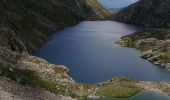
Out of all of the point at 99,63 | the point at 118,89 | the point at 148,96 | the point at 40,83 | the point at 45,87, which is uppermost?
the point at 40,83

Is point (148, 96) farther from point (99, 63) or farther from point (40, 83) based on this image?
point (99, 63)

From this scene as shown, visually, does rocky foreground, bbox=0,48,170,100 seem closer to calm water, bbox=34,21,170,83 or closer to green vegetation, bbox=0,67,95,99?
green vegetation, bbox=0,67,95,99

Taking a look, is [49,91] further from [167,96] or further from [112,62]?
[112,62]

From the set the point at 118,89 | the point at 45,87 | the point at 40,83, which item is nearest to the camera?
the point at 45,87

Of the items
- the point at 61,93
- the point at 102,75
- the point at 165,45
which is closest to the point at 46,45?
the point at 165,45

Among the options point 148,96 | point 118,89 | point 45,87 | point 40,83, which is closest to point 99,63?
point 118,89

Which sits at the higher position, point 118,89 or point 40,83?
point 40,83

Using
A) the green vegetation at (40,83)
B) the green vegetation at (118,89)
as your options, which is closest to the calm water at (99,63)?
the green vegetation at (118,89)

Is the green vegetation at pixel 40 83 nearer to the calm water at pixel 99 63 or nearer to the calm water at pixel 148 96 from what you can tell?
the calm water at pixel 148 96
